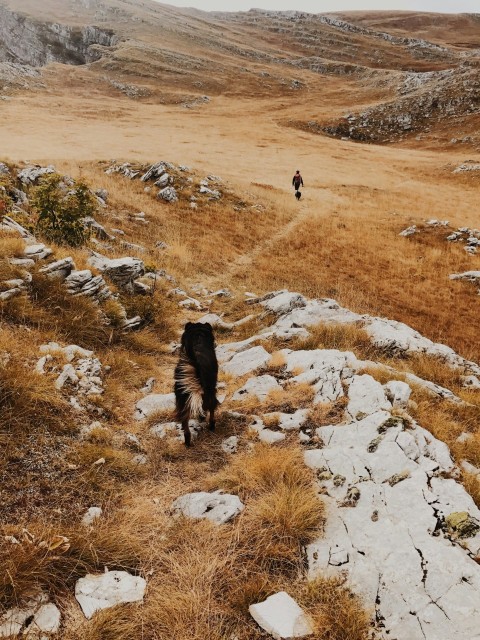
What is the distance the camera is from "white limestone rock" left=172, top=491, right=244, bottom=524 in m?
4.14

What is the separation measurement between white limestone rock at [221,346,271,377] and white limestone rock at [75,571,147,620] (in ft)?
15.1

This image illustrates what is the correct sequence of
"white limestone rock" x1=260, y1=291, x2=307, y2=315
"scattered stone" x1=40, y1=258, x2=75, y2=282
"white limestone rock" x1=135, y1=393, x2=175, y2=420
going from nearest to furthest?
"white limestone rock" x1=135, y1=393, x2=175, y2=420, "scattered stone" x1=40, y1=258, x2=75, y2=282, "white limestone rock" x1=260, y1=291, x2=307, y2=315

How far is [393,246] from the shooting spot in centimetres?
2248

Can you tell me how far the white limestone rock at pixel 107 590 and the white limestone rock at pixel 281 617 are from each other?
932mm

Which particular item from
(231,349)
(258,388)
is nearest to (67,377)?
(258,388)

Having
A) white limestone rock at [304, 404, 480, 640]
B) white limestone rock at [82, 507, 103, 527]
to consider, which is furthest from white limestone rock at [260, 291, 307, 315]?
white limestone rock at [82, 507, 103, 527]

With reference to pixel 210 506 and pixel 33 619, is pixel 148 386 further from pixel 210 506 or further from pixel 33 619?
pixel 33 619

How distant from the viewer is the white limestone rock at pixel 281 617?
10.0 ft

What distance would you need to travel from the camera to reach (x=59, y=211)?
38.1ft

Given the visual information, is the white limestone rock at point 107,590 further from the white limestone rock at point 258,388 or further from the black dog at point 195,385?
the white limestone rock at point 258,388

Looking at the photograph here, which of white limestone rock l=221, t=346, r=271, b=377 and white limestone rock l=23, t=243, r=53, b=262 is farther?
white limestone rock l=23, t=243, r=53, b=262

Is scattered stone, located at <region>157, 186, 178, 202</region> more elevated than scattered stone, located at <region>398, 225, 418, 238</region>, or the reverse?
scattered stone, located at <region>157, 186, 178, 202</region>

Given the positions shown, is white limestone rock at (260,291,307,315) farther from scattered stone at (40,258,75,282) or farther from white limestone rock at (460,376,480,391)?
scattered stone at (40,258,75,282)

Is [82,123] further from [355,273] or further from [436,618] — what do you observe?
[436,618]
